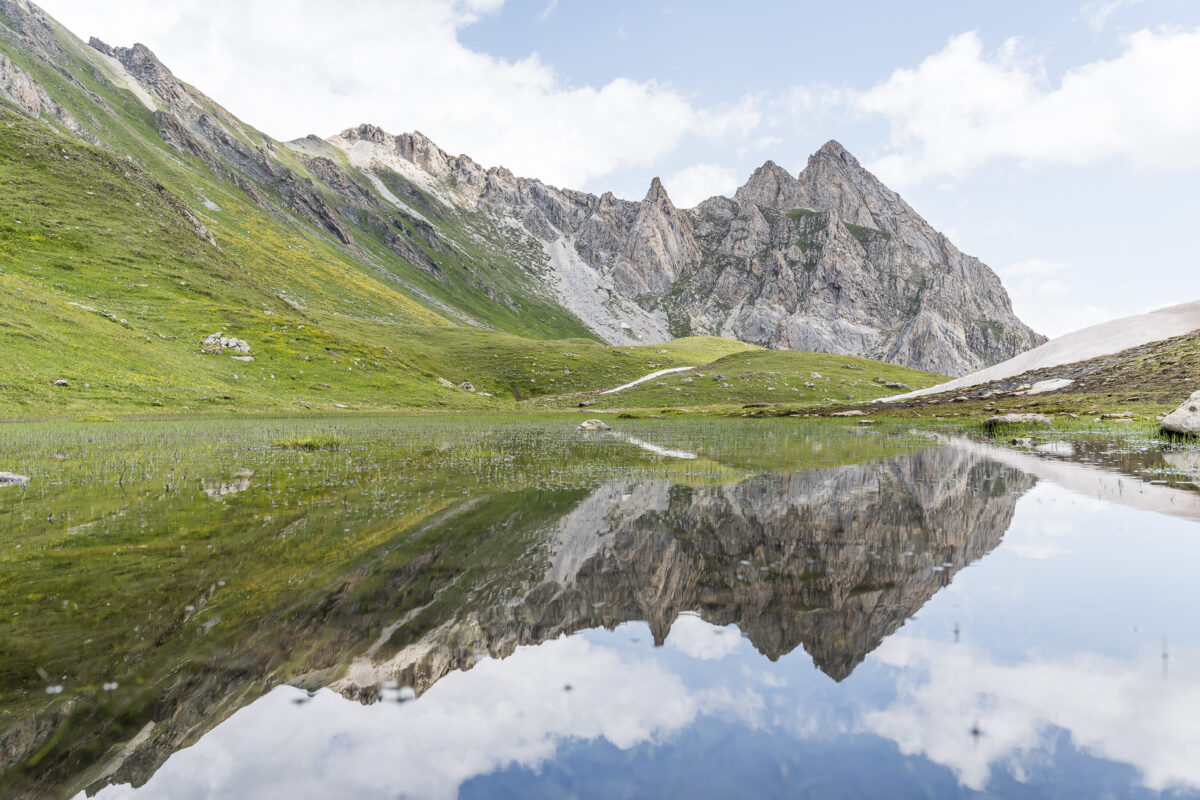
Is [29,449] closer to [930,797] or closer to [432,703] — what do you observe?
[432,703]

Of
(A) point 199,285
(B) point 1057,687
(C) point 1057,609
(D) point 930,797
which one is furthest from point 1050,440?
(A) point 199,285

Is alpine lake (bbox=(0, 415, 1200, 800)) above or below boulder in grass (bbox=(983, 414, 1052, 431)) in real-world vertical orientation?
below

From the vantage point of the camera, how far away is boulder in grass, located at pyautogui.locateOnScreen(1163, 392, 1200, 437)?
35144 millimetres

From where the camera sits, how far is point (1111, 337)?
7600cm

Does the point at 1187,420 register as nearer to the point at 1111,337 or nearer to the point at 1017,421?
the point at 1017,421

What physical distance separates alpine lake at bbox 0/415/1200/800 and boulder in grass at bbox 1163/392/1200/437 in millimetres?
24964

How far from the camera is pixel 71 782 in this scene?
5.47m

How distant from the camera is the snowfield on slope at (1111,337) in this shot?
237 feet

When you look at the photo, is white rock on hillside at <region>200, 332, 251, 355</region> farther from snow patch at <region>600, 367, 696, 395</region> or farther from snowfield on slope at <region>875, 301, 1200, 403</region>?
snowfield on slope at <region>875, 301, 1200, 403</region>

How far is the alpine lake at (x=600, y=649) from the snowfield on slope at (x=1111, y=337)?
7390 cm

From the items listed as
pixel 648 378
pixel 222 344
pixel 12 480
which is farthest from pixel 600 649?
pixel 648 378

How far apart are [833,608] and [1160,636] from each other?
425 cm

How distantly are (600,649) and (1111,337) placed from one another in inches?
3711

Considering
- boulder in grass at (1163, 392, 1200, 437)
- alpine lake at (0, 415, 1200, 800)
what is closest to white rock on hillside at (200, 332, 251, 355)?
alpine lake at (0, 415, 1200, 800)
